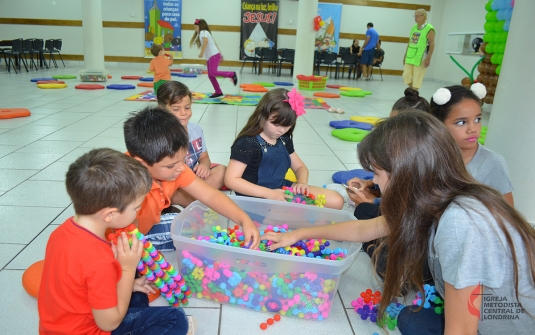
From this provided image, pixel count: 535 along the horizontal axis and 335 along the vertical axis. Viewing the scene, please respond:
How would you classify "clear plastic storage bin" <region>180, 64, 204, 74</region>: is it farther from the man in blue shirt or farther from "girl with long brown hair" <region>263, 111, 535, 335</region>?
"girl with long brown hair" <region>263, 111, 535, 335</region>

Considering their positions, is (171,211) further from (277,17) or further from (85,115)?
(277,17)

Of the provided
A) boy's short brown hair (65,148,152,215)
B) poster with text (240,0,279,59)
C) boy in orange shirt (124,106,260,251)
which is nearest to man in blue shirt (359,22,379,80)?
poster with text (240,0,279,59)

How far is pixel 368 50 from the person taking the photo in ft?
36.4

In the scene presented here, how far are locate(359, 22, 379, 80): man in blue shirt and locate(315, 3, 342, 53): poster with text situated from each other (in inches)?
46.2

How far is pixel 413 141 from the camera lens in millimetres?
1086

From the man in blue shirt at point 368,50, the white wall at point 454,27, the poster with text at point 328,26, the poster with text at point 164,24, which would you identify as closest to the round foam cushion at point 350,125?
the man in blue shirt at point 368,50

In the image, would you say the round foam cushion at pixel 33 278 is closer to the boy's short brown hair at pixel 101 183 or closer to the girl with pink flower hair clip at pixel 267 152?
the boy's short brown hair at pixel 101 183

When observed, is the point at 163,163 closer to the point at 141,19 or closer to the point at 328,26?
the point at 328,26

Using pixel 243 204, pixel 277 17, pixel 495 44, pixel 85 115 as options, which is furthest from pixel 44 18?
pixel 243 204

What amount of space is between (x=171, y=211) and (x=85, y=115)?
3.43m

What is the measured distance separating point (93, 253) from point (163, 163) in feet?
1.70

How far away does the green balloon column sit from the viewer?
223 inches

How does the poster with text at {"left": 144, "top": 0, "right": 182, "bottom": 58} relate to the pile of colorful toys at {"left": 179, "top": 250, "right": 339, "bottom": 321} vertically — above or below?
above

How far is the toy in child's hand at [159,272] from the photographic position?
1.26 metres
